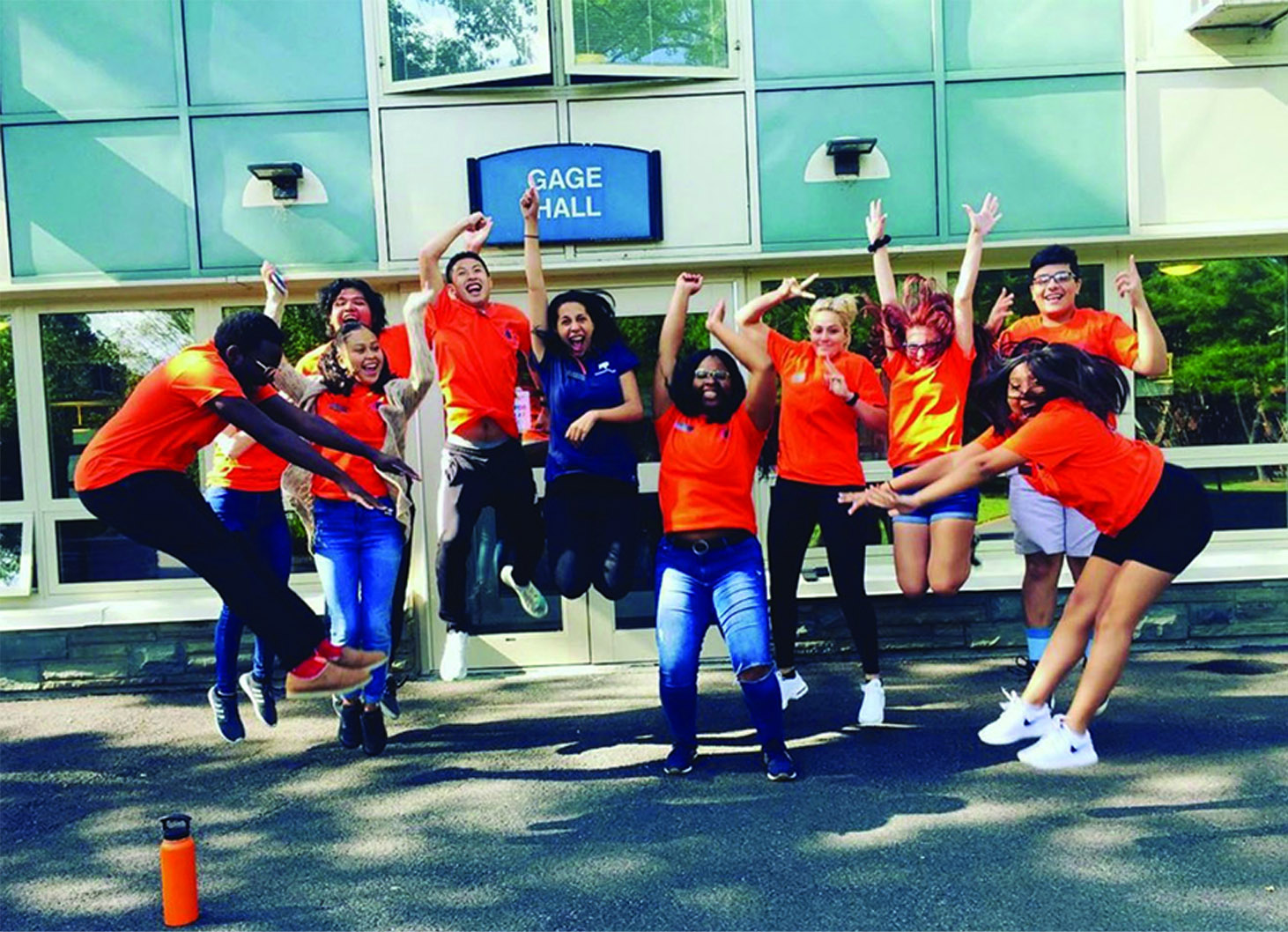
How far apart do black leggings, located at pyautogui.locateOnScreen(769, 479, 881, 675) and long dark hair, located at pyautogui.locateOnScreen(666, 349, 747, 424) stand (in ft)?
2.05

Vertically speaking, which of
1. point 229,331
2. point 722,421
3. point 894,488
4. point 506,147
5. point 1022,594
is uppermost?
point 506,147

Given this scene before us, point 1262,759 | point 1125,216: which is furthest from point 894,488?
point 1125,216

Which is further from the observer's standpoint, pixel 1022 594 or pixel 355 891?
pixel 1022 594

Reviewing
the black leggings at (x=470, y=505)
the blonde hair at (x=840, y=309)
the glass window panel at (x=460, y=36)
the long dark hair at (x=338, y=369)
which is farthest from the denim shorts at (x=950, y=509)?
the glass window panel at (x=460, y=36)

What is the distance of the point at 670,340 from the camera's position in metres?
5.05

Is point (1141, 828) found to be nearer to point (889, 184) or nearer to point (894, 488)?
point (894, 488)

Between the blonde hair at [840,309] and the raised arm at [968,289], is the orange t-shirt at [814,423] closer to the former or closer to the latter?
the blonde hair at [840,309]

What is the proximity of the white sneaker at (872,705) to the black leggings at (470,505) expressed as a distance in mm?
1742

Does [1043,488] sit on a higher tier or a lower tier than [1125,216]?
lower

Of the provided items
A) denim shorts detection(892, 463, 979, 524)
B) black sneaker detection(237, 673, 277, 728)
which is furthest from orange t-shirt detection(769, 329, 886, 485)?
black sneaker detection(237, 673, 277, 728)

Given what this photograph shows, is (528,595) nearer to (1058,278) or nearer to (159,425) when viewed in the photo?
(159,425)

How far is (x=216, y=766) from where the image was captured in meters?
5.27

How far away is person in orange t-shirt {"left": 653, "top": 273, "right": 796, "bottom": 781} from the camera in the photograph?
4727 mm

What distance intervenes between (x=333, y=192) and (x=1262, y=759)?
5.55 meters
